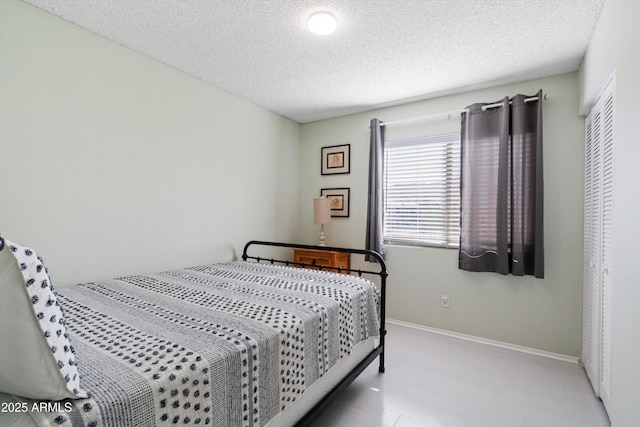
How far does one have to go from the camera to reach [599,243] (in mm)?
1974

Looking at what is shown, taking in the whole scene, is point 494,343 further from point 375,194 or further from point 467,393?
point 375,194

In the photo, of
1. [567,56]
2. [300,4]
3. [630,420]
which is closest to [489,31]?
[567,56]

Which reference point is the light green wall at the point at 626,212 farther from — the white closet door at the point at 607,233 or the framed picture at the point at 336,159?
the framed picture at the point at 336,159

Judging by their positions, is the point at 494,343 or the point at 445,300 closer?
the point at 494,343

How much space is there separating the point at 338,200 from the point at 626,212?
8.60 ft

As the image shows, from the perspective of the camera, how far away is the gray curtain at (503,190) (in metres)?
2.50

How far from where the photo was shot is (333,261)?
3295 millimetres

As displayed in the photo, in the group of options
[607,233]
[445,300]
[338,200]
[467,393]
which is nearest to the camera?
[607,233]

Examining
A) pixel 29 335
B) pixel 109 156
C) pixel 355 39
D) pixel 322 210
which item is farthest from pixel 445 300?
pixel 109 156

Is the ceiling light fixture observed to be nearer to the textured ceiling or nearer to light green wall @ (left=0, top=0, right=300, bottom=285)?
the textured ceiling

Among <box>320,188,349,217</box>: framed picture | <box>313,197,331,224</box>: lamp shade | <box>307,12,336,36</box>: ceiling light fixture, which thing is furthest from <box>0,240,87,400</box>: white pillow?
<box>320,188,349,217</box>: framed picture

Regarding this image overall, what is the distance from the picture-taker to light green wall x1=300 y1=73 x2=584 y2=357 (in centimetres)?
245

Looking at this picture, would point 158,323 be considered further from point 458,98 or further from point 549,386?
point 458,98

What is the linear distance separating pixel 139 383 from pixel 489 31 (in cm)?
257
